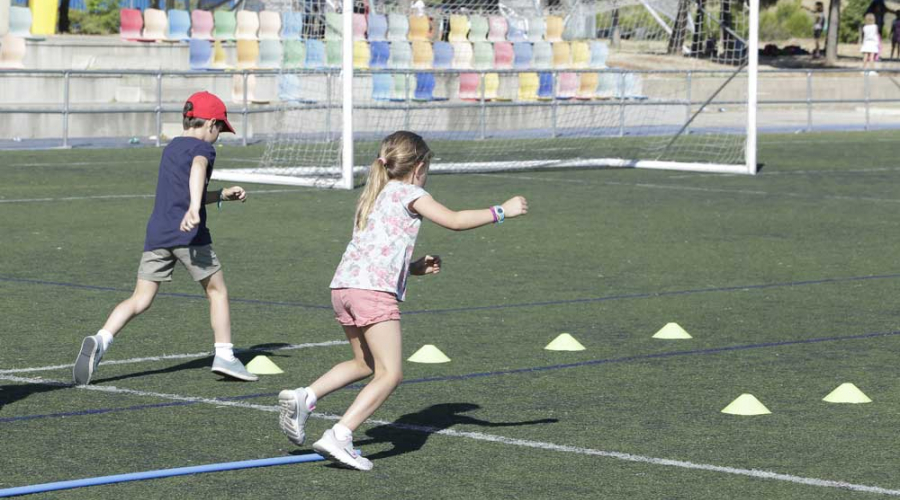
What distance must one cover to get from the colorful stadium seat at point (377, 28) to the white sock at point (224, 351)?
21224 millimetres

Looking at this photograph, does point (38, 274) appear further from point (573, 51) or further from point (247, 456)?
point (573, 51)

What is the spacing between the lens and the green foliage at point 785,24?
67812 mm

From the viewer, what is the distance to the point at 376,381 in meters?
6.29

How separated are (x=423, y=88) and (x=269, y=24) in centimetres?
367

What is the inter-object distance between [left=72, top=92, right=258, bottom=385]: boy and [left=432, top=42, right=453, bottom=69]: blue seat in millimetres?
22775

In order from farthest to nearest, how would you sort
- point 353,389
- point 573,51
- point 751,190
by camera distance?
1. point 573,51
2. point 751,190
3. point 353,389

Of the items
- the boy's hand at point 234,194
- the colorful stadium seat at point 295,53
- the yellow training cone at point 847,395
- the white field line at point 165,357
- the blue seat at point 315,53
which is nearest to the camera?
the yellow training cone at point 847,395

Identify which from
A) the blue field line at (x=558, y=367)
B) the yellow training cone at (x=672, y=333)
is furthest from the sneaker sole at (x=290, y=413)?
the yellow training cone at (x=672, y=333)

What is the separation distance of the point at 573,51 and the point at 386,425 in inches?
1001

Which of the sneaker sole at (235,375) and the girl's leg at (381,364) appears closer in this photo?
the girl's leg at (381,364)

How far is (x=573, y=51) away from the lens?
3192 centimetres

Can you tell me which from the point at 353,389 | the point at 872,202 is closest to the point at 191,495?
the point at 353,389

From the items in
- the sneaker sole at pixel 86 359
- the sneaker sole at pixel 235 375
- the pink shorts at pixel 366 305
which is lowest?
the sneaker sole at pixel 235 375

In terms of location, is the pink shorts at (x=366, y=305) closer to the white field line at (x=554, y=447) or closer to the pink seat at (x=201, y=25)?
the white field line at (x=554, y=447)
